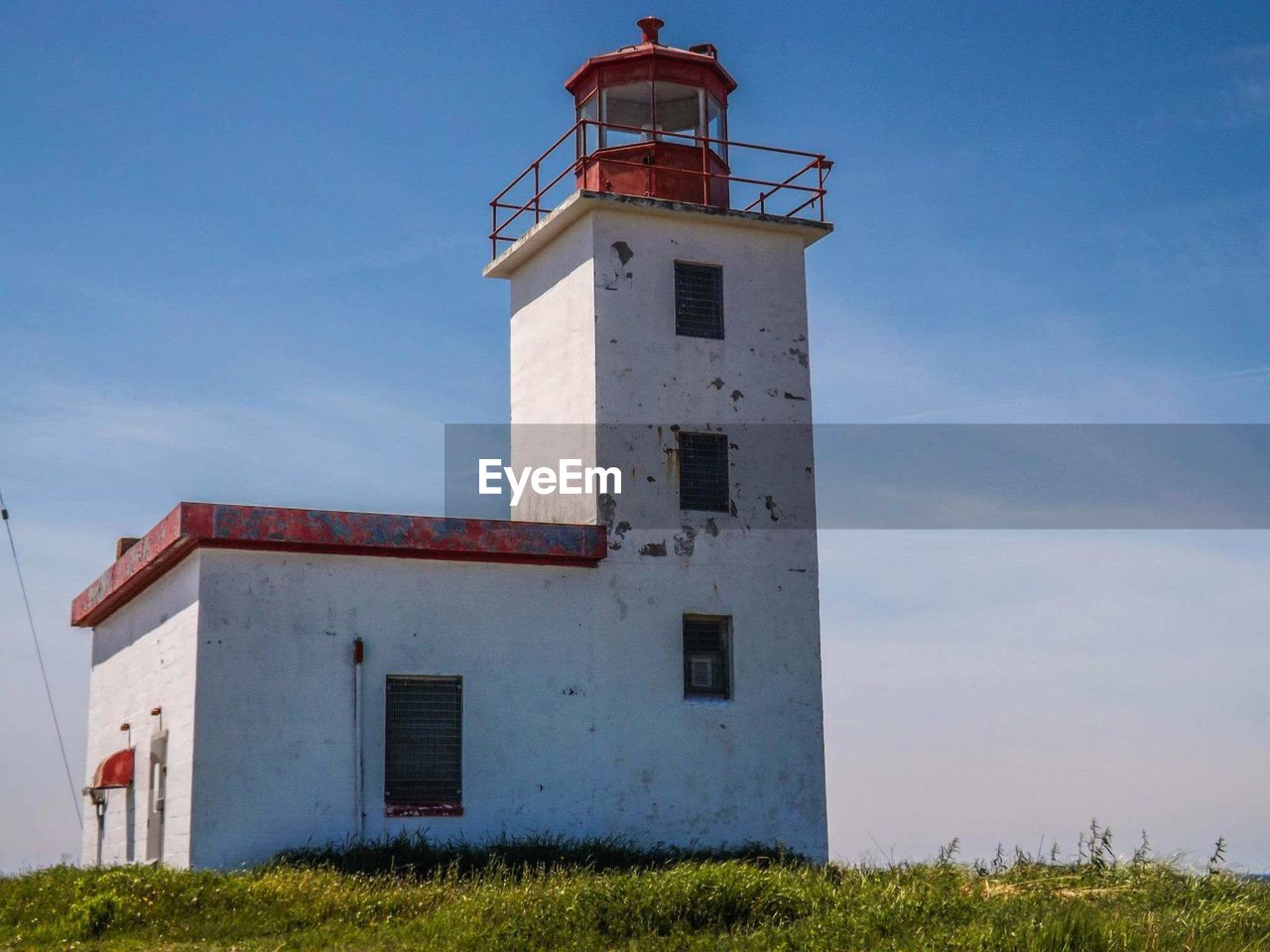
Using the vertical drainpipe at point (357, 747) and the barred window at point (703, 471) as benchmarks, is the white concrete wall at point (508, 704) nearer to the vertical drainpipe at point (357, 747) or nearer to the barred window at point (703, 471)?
the vertical drainpipe at point (357, 747)

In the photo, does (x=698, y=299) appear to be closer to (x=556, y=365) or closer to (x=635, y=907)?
(x=556, y=365)

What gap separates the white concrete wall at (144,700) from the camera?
58.8 ft

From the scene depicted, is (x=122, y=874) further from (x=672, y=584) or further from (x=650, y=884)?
(x=672, y=584)

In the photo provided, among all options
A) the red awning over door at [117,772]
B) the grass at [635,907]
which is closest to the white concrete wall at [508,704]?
the grass at [635,907]

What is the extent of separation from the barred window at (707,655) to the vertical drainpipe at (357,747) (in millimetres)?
4310

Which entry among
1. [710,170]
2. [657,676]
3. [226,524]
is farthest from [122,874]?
[710,170]

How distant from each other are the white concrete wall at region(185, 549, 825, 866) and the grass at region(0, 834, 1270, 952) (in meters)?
1.07

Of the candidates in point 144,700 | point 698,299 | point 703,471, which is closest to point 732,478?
point 703,471

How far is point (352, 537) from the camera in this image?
18.5 meters

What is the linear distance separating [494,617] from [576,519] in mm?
2026

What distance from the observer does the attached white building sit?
18.0 m

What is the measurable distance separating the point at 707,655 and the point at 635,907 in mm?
6757

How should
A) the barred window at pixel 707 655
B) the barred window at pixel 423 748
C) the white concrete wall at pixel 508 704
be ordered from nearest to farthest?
1. the white concrete wall at pixel 508 704
2. the barred window at pixel 423 748
3. the barred window at pixel 707 655

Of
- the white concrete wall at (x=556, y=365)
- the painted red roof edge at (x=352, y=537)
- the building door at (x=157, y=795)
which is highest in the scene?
the white concrete wall at (x=556, y=365)
